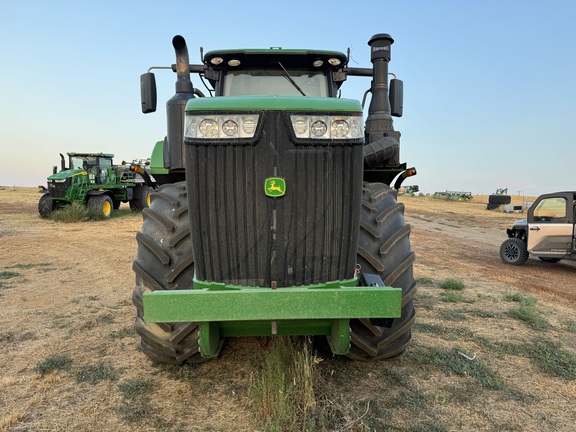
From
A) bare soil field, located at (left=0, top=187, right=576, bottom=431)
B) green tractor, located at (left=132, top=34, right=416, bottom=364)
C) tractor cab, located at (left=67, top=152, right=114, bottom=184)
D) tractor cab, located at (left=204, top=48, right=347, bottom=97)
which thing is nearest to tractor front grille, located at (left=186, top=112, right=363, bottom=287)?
green tractor, located at (left=132, top=34, right=416, bottom=364)

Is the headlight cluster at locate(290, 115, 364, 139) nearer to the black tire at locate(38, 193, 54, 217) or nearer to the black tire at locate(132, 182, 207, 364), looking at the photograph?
the black tire at locate(132, 182, 207, 364)

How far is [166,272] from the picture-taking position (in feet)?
9.78

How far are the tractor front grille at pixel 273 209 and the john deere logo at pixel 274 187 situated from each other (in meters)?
0.03

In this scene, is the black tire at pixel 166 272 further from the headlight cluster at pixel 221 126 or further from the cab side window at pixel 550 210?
the cab side window at pixel 550 210

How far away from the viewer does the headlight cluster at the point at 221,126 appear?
2.39 meters

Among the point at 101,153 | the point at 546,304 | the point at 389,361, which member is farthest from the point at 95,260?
the point at 101,153

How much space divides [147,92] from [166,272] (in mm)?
2014

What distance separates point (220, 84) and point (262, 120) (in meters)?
2.02

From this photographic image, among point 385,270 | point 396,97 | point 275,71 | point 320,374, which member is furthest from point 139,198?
point 385,270

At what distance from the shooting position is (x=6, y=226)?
14258 millimetres

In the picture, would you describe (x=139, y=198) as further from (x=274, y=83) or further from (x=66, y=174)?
(x=274, y=83)

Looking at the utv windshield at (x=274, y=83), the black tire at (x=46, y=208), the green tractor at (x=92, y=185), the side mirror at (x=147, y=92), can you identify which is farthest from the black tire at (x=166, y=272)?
the black tire at (x=46, y=208)

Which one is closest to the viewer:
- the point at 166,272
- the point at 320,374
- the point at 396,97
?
the point at 166,272

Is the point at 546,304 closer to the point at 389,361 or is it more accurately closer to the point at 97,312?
the point at 389,361
